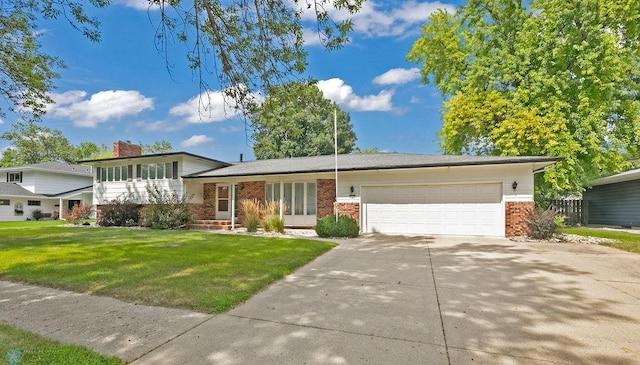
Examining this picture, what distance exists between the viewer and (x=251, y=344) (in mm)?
2836

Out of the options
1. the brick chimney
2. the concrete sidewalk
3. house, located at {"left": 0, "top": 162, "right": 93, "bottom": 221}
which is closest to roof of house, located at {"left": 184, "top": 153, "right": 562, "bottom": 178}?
the concrete sidewalk

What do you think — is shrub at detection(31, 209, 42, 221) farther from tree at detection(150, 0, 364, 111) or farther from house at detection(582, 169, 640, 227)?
house at detection(582, 169, 640, 227)

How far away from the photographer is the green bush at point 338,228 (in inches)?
442

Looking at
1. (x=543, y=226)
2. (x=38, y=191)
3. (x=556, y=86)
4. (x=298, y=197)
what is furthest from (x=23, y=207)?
(x=556, y=86)

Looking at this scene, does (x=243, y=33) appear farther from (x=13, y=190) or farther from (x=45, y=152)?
(x=45, y=152)

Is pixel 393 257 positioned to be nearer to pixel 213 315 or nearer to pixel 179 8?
pixel 213 315

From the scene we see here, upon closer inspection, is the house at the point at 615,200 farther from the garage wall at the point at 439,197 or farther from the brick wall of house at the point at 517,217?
the garage wall at the point at 439,197

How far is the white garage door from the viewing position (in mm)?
11352

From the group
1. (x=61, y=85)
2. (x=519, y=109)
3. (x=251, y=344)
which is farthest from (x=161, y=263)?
(x=519, y=109)

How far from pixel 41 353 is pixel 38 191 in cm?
3307

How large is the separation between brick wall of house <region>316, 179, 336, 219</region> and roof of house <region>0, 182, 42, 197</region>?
26645mm

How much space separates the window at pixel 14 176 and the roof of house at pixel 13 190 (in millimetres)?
851

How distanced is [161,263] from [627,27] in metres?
21.8

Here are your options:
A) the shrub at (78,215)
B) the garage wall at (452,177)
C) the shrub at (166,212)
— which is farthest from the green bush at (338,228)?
the shrub at (78,215)
